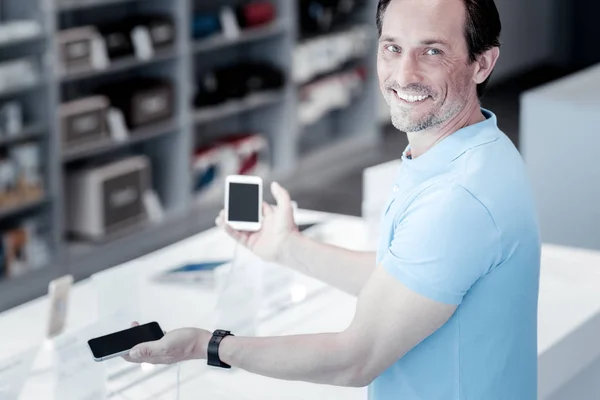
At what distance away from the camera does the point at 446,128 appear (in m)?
1.58

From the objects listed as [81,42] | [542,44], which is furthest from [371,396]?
[542,44]

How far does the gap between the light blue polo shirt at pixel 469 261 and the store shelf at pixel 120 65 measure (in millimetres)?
3339

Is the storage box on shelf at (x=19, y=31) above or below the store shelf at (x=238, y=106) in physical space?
above

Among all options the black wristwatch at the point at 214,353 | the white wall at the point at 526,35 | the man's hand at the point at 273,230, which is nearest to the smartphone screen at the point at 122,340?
the black wristwatch at the point at 214,353

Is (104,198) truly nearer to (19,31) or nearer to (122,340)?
(19,31)

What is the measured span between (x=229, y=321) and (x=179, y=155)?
3.28 m

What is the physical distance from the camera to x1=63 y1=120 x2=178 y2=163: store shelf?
4773mm

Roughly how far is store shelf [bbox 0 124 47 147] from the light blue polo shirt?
3.14 meters

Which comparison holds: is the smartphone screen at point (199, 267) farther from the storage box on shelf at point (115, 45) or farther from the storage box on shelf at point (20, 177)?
the storage box on shelf at point (115, 45)

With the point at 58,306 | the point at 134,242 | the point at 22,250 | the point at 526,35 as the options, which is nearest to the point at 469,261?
the point at 58,306

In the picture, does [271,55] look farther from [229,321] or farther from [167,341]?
[167,341]

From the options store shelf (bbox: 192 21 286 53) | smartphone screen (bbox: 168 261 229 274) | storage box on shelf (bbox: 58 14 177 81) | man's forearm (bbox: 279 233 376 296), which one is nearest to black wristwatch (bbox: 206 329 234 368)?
man's forearm (bbox: 279 233 376 296)

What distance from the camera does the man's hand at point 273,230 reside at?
83.4 inches

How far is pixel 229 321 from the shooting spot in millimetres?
2215
